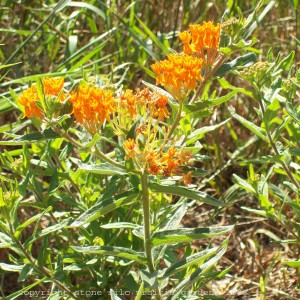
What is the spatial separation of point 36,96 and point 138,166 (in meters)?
0.39

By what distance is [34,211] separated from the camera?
10.7 ft

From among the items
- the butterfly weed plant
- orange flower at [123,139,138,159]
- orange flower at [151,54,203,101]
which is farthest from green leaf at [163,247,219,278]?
orange flower at [151,54,203,101]

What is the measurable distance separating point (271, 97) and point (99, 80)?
2.32ft

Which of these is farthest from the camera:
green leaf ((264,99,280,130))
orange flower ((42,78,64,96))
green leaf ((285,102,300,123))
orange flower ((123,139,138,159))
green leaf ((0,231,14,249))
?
green leaf ((264,99,280,130))

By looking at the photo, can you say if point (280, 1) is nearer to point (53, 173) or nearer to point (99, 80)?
point (99, 80)

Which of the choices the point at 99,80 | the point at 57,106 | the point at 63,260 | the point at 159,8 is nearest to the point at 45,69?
the point at 159,8

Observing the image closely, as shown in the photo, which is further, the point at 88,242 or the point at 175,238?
the point at 88,242

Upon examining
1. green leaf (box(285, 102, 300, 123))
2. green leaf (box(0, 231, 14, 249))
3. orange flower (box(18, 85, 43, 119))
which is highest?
orange flower (box(18, 85, 43, 119))

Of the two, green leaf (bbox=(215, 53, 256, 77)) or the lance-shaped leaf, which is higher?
green leaf (bbox=(215, 53, 256, 77))

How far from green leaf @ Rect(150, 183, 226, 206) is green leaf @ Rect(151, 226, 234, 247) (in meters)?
0.09

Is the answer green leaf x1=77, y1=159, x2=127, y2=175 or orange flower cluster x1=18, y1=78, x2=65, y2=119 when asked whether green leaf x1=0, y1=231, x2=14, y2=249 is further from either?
orange flower cluster x1=18, y1=78, x2=65, y2=119

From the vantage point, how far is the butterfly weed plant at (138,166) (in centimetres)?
186

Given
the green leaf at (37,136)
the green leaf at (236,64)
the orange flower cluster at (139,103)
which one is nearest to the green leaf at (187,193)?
the orange flower cluster at (139,103)

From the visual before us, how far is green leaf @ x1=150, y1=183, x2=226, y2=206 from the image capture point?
6.15ft
